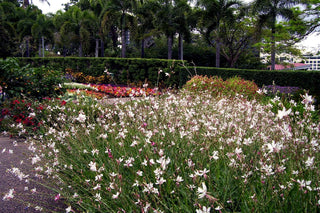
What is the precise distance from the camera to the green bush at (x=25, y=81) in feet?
24.7

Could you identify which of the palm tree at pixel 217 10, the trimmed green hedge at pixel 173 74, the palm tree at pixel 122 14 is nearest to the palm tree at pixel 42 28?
the palm tree at pixel 122 14

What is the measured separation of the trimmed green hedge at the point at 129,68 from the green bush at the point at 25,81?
6.47 metres

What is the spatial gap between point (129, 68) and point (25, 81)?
1010 centimetres

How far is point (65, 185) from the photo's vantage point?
9.66ft

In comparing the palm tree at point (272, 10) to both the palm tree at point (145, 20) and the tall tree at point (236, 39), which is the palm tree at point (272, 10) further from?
the palm tree at point (145, 20)

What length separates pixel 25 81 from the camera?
7.76 m

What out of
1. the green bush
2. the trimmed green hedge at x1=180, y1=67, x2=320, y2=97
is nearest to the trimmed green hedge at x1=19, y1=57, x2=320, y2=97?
the trimmed green hedge at x1=180, y1=67, x2=320, y2=97

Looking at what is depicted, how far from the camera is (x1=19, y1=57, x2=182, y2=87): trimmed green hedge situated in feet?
50.3

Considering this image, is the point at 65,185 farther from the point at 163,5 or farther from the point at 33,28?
the point at 33,28

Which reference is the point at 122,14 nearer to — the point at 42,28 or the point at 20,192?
the point at 42,28

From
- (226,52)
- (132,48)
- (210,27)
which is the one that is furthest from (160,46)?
(210,27)

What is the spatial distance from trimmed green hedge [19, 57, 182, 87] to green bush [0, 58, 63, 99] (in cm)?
647

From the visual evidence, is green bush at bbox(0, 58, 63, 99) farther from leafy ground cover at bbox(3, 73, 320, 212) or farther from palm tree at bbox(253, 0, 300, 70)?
palm tree at bbox(253, 0, 300, 70)

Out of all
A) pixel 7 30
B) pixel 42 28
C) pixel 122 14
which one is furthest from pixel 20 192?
pixel 42 28
